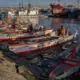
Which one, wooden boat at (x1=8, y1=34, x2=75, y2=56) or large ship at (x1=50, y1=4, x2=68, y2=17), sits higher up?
wooden boat at (x1=8, y1=34, x2=75, y2=56)

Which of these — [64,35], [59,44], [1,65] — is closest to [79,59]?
[1,65]

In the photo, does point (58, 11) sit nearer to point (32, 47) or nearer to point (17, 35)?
point (17, 35)

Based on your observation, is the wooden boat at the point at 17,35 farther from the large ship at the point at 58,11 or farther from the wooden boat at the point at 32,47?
the large ship at the point at 58,11

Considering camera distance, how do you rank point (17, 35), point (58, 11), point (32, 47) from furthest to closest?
point (58, 11) → point (17, 35) → point (32, 47)

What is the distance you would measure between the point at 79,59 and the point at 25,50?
20.3 feet

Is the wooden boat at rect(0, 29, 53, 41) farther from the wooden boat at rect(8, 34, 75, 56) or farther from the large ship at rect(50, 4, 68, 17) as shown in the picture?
the large ship at rect(50, 4, 68, 17)

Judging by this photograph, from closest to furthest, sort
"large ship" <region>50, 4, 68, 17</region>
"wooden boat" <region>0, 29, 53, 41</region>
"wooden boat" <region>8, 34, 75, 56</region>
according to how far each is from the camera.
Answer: "wooden boat" <region>8, 34, 75, 56</region> → "wooden boat" <region>0, 29, 53, 41</region> → "large ship" <region>50, 4, 68, 17</region>

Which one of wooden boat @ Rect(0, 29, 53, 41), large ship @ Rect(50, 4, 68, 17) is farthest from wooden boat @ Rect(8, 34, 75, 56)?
large ship @ Rect(50, 4, 68, 17)

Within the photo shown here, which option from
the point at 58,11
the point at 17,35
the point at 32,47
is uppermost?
the point at 17,35

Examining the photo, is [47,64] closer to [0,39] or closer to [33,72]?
[33,72]

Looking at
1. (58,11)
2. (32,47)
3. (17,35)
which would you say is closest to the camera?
(32,47)

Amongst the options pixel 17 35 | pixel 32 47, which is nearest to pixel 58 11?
pixel 17 35

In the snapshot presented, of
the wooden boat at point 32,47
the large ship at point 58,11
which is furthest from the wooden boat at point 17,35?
the large ship at point 58,11

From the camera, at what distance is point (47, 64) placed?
15305 millimetres
